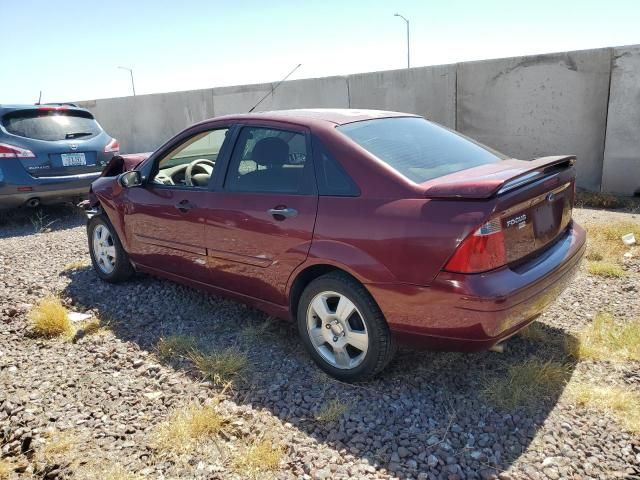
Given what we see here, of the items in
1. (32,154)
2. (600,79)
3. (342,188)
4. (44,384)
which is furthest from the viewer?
(600,79)

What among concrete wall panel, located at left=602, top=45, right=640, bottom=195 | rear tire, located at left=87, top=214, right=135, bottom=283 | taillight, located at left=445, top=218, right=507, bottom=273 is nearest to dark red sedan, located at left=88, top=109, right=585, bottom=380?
taillight, located at left=445, top=218, right=507, bottom=273

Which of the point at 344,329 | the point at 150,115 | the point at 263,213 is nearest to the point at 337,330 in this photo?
the point at 344,329

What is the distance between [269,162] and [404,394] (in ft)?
5.74

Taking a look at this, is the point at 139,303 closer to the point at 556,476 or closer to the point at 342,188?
the point at 342,188

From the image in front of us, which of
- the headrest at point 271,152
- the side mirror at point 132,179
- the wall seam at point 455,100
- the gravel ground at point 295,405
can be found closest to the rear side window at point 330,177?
the headrest at point 271,152

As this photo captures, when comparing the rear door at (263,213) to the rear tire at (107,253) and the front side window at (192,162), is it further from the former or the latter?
the rear tire at (107,253)

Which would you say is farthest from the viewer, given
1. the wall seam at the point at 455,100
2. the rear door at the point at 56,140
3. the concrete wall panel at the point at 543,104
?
the wall seam at the point at 455,100

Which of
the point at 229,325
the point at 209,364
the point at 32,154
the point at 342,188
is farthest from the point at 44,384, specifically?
the point at 32,154

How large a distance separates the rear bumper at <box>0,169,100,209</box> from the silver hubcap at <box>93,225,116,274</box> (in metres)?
2.77

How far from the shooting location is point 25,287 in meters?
5.19

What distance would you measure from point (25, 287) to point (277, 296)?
3.12 metres

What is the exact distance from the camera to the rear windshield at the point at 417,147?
310cm

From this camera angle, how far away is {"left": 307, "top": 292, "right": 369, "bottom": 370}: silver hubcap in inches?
123

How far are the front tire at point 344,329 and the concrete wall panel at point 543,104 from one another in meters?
6.75
